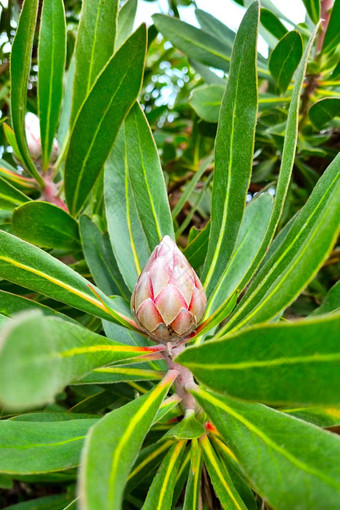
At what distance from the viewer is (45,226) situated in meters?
1.04

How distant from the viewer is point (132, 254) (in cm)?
99

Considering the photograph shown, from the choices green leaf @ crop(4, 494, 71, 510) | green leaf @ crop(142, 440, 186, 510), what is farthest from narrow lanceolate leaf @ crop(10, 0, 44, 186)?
green leaf @ crop(4, 494, 71, 510)

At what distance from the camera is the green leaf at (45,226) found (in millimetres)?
979

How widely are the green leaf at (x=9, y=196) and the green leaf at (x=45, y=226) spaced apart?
13 cm

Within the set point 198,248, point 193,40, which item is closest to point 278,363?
point 198,248

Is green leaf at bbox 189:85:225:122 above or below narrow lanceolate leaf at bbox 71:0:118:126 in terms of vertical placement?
below

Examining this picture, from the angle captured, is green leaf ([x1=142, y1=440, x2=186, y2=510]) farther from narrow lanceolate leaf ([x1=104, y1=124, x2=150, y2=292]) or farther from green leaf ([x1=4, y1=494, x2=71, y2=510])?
green leaf ([x1=4, y1=494, x2=71, y2=510])

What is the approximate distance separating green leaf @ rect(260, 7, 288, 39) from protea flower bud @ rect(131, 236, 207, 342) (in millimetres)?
853

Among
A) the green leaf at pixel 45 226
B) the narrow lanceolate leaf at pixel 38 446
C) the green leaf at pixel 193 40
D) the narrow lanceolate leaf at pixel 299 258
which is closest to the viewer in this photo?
the narrow lanceolate leaf at pixel 299 258

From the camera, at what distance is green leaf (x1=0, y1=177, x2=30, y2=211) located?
1.11 metres

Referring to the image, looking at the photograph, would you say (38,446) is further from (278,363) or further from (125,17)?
(125,17)

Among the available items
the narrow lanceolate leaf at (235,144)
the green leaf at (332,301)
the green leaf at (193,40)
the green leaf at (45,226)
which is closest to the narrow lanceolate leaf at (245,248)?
the narrow lanceolate leaf at (235,144)

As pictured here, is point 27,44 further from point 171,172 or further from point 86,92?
point 171,172

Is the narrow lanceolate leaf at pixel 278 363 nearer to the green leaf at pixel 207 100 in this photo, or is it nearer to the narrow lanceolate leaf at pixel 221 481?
the narrow lanceolate leaf at pixel 221 481
